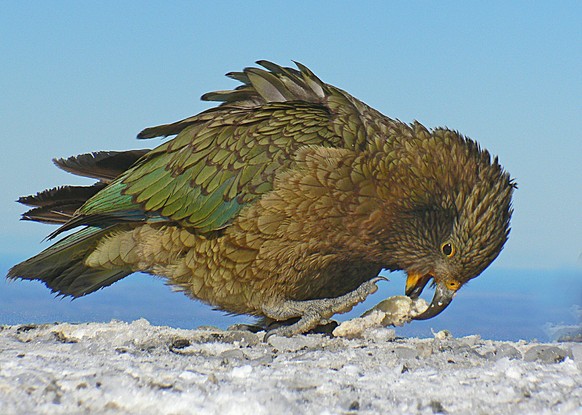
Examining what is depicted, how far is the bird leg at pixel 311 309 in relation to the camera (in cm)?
582

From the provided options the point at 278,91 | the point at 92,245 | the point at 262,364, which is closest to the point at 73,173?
the point at 92,245

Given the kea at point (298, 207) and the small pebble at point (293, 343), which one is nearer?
the small pebble at point (293, 343)

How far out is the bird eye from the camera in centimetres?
561

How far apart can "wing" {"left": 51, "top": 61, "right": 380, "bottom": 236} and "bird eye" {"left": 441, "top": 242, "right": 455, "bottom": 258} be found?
3.17 ft

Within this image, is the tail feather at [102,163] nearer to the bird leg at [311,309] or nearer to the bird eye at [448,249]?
the bird leg at [311,309]

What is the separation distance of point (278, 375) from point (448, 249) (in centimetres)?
209

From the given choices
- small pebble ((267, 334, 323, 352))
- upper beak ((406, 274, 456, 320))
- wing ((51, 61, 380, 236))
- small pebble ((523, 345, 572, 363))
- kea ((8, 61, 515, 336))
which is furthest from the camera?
upper beak ((406, 274, 456, 320))

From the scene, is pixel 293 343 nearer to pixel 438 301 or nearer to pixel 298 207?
pixel 298 207

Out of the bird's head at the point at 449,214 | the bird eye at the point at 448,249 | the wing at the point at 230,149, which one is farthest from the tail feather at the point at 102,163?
the bird eye at the point at 448,249

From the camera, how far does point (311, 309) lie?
5.89 meters

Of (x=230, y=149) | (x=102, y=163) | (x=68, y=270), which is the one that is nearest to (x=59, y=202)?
(x=102, y=163)

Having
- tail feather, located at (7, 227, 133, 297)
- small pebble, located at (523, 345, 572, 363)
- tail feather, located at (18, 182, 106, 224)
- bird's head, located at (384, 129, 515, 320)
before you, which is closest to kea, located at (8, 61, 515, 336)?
bird's head, located at (384, 129, 515, 320)

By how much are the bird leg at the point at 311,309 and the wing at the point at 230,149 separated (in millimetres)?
829

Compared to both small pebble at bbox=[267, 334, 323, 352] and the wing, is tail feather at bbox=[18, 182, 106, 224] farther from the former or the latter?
small pebble at bbox=[267, 334, 323, 352]
